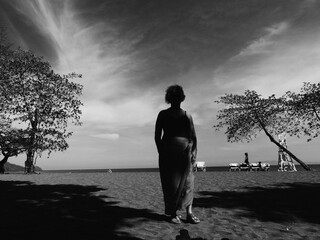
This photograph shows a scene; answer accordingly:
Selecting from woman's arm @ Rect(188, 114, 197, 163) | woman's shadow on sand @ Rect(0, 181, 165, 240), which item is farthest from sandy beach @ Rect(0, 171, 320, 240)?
woman's arm @ Rect(188, 114, 197, 163)

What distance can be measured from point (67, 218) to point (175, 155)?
9.20 feet

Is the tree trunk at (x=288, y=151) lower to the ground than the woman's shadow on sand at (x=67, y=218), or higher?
higher

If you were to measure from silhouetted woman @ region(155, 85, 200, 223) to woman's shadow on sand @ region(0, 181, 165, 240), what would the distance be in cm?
88

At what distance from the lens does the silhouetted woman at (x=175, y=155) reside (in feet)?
17.4

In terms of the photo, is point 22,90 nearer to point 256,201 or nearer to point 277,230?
point 256,201

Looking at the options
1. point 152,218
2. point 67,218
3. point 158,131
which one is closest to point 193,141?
point 158,131

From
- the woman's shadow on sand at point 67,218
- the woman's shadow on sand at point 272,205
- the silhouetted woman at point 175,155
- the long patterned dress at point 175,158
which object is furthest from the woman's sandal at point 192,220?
the woman's shadow on sand at point 272,205

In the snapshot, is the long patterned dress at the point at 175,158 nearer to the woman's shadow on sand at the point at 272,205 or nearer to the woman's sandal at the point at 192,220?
the woman's sandal at the point at 192,220

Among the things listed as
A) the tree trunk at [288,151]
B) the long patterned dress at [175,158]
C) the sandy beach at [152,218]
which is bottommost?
the sandy beach at [152,218]

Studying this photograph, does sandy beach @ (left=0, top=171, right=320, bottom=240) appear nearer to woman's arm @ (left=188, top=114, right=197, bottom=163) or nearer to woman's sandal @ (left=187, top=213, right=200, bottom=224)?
woman's sandal @ (left=187, top=213, right=200, bottom=224)

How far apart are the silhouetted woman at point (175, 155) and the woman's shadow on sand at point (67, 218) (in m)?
0.88

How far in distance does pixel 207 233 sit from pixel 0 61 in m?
22.7

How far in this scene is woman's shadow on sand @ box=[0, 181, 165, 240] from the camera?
4.77 metres

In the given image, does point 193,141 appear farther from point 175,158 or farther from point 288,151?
point 288,151
